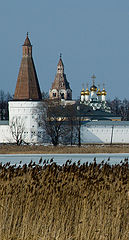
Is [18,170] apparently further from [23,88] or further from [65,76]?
[65,76]

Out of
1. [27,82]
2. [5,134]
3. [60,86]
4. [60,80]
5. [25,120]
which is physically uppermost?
[60,80]

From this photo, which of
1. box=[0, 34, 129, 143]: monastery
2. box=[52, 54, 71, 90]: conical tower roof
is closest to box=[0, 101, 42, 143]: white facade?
box=[0, 34, 129, 143]: monastery

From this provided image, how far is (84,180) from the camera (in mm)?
6824

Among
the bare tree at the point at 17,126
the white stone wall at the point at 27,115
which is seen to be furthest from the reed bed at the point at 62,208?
the white stone wall at the point at 27,115

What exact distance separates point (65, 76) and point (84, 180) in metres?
76.7

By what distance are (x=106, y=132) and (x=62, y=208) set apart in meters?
48.0

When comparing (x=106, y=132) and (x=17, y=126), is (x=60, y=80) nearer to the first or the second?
(x=106, y=132)

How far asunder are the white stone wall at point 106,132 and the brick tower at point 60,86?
26537 mm

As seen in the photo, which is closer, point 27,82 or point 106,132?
point 27,82

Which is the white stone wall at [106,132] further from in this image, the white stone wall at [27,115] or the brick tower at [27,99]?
the brick tower at [27,99]

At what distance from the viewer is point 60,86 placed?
81.6 meters

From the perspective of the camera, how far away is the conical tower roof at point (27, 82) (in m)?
52.9

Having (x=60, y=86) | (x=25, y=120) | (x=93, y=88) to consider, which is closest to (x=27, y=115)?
(x=25, y=120)

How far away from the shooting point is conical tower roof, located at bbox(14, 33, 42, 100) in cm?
5288
